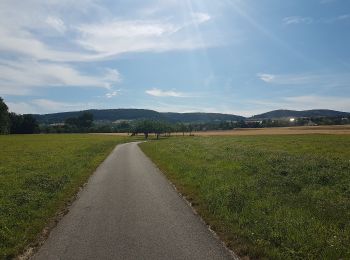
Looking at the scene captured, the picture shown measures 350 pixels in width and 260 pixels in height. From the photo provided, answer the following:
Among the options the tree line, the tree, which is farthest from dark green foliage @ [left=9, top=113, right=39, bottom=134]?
the tree

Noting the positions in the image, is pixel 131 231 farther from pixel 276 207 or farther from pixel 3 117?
pixel 3 117

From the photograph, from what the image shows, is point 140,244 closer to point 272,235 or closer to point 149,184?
point 272,235

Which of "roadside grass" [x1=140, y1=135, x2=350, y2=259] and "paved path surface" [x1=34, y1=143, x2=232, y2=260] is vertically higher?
"roadside grass" [x1=140, y1=135, x2=350, y2=259]

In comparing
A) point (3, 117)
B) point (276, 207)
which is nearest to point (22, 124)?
point (3, 117)

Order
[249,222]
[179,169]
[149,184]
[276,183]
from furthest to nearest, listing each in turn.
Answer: [179,169]
[149,184]
[276,183]
[249,222]

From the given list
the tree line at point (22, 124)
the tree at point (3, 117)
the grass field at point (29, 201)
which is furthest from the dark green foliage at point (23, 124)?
the grass field at point (29, 201)

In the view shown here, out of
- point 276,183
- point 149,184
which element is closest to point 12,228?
point 149,184

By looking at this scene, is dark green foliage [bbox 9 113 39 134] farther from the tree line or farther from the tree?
the tree

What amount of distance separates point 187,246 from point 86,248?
2588 mm

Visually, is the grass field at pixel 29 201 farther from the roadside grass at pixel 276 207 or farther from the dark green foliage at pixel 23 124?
the dark green foliage at pixel 23 124

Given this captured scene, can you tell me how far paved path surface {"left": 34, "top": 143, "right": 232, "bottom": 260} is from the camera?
951cm

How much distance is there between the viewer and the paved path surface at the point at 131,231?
9.51 m

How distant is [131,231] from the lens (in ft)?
37.5

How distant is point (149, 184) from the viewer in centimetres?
2103
